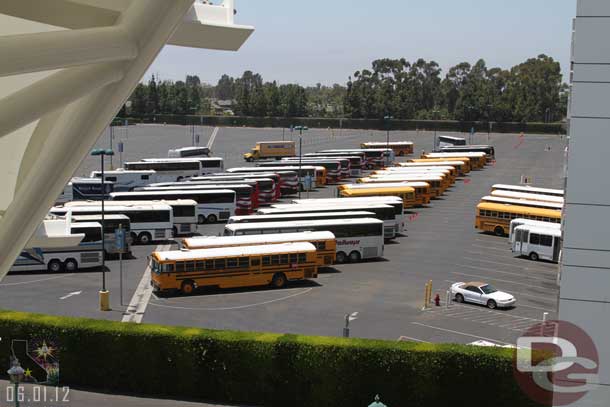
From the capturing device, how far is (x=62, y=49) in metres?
2.46

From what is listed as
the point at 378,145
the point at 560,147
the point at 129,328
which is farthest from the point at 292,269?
the point at 560,147

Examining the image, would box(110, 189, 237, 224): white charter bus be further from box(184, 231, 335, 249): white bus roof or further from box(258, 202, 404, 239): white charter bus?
box(184, 231, 335, 249): white bus roof

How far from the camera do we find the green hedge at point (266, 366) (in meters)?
15.2

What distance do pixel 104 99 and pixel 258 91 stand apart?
114183 mm

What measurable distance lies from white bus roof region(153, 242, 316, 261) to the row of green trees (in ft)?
274

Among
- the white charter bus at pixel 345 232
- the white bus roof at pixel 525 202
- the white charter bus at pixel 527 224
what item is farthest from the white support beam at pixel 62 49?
the white bus roof at pixel 525 202

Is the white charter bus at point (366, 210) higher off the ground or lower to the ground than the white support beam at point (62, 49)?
lower

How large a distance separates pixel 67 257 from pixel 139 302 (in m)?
5.71

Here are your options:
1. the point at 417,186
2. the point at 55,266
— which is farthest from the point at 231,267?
the point at 417,186

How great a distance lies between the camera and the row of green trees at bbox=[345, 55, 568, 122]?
106 metres

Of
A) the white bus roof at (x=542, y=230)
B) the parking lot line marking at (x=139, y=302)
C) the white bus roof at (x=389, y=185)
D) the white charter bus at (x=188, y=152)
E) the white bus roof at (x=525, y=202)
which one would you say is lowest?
the parking lot line marking at (x=139, y=302)

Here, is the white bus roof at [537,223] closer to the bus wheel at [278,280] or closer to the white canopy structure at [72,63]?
the bus wheel at [278,280]

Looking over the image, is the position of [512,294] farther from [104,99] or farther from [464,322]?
[104,99]

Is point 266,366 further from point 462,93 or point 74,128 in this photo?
point 462,93
